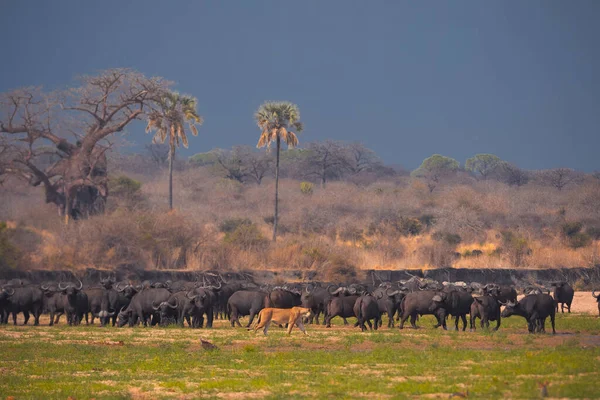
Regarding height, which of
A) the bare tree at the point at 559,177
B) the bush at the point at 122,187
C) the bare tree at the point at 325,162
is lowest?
the bush at the point at 122,187

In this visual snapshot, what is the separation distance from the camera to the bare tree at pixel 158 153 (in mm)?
139625

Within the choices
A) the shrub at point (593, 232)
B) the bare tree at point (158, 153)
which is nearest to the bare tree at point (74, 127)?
the shrub at point (593, 232)

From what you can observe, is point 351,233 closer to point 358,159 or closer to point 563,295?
point 563,295

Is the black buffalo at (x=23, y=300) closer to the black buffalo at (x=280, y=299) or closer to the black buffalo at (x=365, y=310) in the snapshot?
the black buffalo at (x=280, y=299)

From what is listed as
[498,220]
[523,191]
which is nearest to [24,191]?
[498,220]

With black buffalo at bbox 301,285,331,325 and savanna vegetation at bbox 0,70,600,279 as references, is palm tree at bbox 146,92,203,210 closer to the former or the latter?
savanna vegetation at bbox 0,70,600,279

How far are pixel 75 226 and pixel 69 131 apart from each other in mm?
10179

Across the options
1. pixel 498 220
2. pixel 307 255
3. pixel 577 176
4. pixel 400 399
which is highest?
pixel 577 176

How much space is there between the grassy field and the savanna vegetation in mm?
25440

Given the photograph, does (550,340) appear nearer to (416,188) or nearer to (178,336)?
(178,336)

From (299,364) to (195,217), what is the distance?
1987 inches

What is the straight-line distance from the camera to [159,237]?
5550cm

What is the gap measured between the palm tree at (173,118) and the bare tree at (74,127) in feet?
4.17

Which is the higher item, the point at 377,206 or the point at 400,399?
the point at 377,206
